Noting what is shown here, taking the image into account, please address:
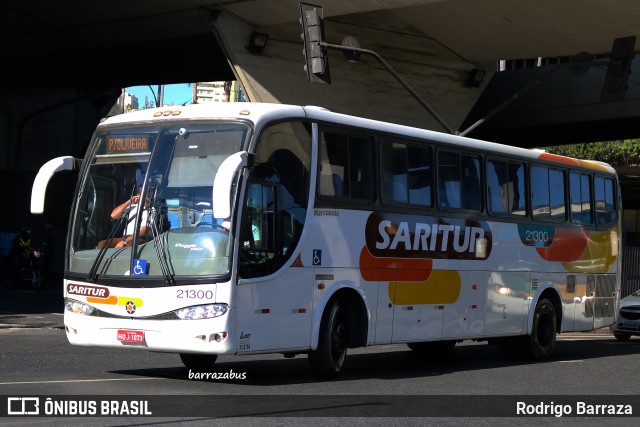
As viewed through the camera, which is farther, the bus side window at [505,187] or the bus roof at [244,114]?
the bus side window at [505,187]

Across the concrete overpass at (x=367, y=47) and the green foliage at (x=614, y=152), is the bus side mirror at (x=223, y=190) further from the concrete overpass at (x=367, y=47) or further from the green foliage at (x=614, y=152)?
the green foliage at (x=614, y=152)

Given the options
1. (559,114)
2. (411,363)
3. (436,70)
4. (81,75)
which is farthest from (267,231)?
(81,75)

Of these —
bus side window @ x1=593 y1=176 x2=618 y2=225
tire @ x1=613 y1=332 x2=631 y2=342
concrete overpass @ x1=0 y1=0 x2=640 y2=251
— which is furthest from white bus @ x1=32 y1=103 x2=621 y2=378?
concrete overpass @ x1=0 y1=0 x2=640 y2=251

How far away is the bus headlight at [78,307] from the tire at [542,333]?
8.12 m

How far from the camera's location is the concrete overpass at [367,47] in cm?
2869

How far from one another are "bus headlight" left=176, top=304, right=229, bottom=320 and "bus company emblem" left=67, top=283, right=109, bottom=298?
96 cm

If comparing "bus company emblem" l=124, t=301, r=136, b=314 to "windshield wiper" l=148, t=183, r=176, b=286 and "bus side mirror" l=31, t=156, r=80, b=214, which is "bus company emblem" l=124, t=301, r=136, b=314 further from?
"bus side mirror" l=31, t=156, r=80, b=214

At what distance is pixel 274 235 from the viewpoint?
1214cm

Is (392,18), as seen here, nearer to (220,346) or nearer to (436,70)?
(436,70)

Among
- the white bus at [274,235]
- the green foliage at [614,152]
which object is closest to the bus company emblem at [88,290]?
the white bus at [274,235]

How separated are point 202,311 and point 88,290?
1.44 metres

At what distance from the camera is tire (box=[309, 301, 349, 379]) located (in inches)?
503

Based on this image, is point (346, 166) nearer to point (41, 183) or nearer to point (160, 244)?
point (160, 244)

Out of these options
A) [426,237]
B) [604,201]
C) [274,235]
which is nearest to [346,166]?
[274,235]
